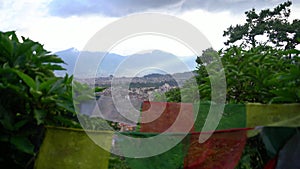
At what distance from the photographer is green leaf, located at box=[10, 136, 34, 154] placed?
1382mm

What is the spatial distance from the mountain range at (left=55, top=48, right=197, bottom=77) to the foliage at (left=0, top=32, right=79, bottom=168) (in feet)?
0.25

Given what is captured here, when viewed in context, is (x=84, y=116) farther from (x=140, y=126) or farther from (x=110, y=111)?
(x=140, y=126)

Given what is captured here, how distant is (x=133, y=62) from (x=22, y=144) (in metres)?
0.57

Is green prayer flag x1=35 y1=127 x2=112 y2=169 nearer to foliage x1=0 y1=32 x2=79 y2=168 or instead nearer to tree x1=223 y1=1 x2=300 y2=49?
foliage x1=0 y1=32 x2=79 y2=168

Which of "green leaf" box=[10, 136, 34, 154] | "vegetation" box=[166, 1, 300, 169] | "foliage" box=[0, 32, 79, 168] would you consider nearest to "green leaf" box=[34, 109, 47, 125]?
"foliage" box=[0, 32, 79, 168]

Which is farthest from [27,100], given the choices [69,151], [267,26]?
[267,26]

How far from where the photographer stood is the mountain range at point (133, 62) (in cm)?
155

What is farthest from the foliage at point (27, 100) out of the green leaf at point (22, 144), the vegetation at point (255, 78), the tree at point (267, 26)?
the tree at point (267, 26)

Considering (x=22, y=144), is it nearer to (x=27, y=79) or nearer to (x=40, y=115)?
(x=40, y=115)

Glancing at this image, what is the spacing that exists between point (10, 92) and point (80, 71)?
27 cm

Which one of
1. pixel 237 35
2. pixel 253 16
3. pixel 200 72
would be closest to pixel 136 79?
pixel 200 72

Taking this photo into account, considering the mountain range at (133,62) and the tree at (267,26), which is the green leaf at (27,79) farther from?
the tree at (267,26)

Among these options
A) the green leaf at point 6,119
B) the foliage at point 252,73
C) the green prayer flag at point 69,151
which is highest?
the foliage at point 252,73

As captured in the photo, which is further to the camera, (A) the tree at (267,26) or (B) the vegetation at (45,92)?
(A) the tree at (267,26)
